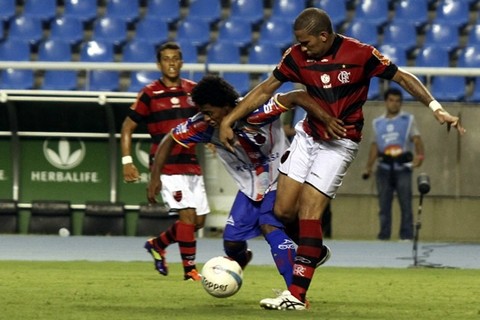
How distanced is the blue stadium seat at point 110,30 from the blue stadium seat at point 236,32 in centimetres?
146

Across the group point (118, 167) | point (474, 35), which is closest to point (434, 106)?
point (118, 167)

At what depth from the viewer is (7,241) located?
17.5 meters

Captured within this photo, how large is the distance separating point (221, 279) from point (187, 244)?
2.86m

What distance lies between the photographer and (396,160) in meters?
17.7

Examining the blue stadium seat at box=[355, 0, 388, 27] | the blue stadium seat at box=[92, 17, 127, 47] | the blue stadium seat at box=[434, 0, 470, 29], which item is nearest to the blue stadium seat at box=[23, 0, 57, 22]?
the blue stadium seat at box=[92, 17, 127, 47]

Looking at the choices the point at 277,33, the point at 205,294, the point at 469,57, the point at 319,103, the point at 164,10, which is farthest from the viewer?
the point at 164,10

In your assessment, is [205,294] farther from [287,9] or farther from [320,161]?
[287,9]

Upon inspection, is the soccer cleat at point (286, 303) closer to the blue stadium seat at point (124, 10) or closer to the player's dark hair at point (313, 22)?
the player's dark hair at point (313, 22)

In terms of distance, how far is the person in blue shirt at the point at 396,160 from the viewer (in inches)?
693

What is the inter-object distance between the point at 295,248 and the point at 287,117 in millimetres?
8813

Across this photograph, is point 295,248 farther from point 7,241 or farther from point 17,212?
point 17,212

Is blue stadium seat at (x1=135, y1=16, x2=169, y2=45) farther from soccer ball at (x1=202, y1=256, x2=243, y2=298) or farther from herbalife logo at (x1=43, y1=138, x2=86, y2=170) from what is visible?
soccer ball at (x1=202, y1=256, x2=243, y2=298)

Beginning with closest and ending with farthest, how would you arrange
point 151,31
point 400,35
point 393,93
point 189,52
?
1. point 393,93
2. point 189,52
3. point 400,35
4. point 151,31

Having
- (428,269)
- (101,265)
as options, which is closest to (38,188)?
(101,265)
